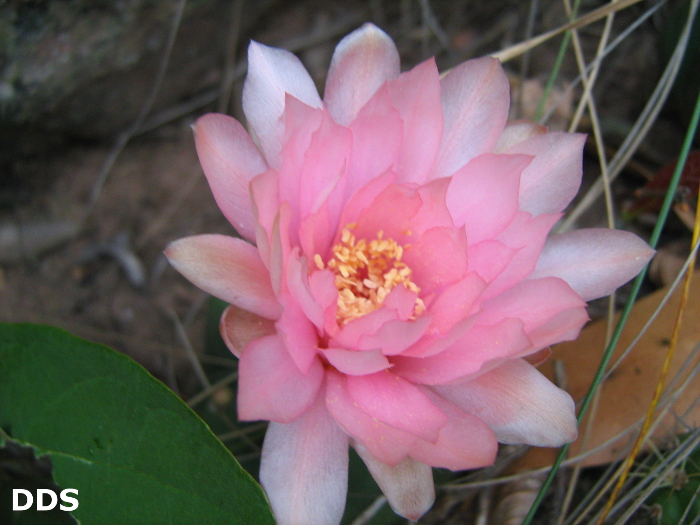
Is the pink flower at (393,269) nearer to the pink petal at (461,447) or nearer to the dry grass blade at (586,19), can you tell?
the pink petal at (461,447)

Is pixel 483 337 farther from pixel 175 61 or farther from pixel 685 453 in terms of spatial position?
pixel 175 61

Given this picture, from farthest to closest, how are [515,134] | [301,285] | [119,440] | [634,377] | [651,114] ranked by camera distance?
[651,114] < [634,377] < [515,134] < [119,440] < [301,285]

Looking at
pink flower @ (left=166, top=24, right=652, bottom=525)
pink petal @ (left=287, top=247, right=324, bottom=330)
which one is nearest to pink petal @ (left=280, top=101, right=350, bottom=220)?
pink flower @ (left=166, top=24, right=652, bottom=525)

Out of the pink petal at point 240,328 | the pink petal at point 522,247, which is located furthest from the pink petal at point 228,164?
the pink petal at point 522,247

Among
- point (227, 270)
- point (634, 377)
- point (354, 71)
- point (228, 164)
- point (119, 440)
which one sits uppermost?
point (354, 71)

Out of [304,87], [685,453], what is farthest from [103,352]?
[685,453]

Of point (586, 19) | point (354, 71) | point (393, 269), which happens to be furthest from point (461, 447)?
point (586, 19)

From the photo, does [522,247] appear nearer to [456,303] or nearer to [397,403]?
[456,303]
